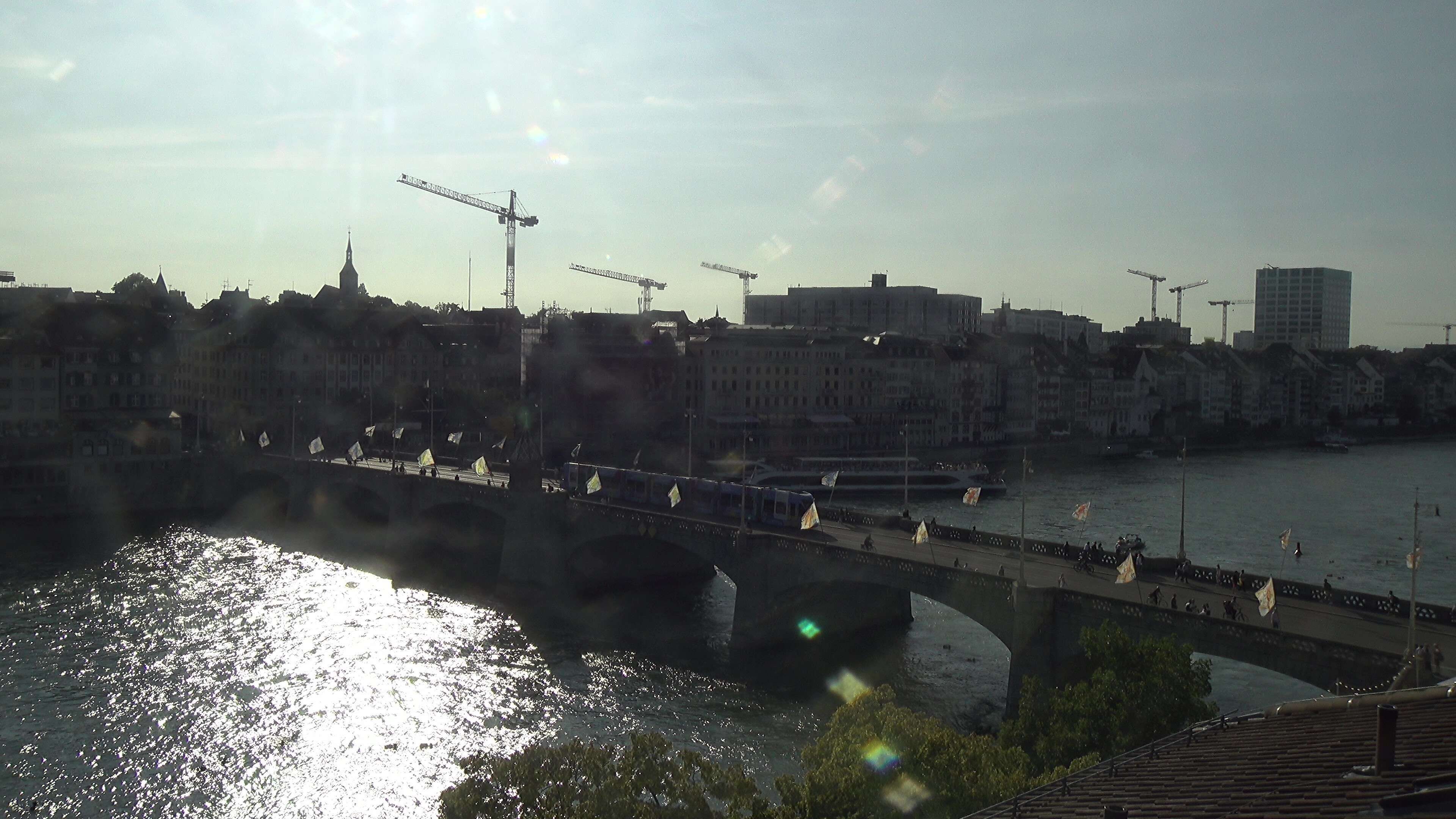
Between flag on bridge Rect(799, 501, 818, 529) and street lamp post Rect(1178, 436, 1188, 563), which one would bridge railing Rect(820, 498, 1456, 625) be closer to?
street lamp post Rect(1178, 436, 1188, 563)

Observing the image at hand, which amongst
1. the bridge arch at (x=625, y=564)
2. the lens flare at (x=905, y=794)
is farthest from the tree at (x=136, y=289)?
the lens flare at (x=905, y=794)

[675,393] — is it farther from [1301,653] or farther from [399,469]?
[1301,653]

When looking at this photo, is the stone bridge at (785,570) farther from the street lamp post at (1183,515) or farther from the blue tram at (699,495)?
the street lamp post at (1183,515)

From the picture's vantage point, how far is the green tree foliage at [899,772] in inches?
795

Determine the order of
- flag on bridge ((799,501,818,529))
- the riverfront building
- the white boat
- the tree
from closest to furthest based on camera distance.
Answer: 1. flag on bridge ((799,501,818,529))
2. the white boat
3. the tree
4. the riverfront building

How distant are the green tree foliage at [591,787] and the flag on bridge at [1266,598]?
16956 millimetres

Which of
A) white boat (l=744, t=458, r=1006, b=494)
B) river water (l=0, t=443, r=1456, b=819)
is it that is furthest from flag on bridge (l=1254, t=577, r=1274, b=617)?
white boat (l=744, t=458, r=1006, b=494)

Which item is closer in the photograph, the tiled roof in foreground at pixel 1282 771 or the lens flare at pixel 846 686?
the tiled roof in foreground at pixel 1282 771

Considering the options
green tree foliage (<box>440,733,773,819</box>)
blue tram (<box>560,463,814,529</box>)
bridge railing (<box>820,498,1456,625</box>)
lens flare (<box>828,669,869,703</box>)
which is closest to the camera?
green tree foliage (<box>440,733,773,819</box>)

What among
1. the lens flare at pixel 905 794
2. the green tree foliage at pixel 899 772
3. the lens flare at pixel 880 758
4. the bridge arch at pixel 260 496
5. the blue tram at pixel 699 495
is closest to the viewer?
the green tree foliage at pixel 899 772

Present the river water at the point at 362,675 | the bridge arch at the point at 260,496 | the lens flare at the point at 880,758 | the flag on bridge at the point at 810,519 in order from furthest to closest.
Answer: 1. the bridge arch at the point at 260,496
2. the flag on bridge at the point at 810,519
3. the river water at the point at 362,675
4. the lens flare at the point at 880,758

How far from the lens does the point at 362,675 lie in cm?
4278

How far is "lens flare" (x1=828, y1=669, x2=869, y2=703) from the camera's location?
4084 cm

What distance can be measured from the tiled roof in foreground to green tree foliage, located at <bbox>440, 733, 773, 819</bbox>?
693cm
